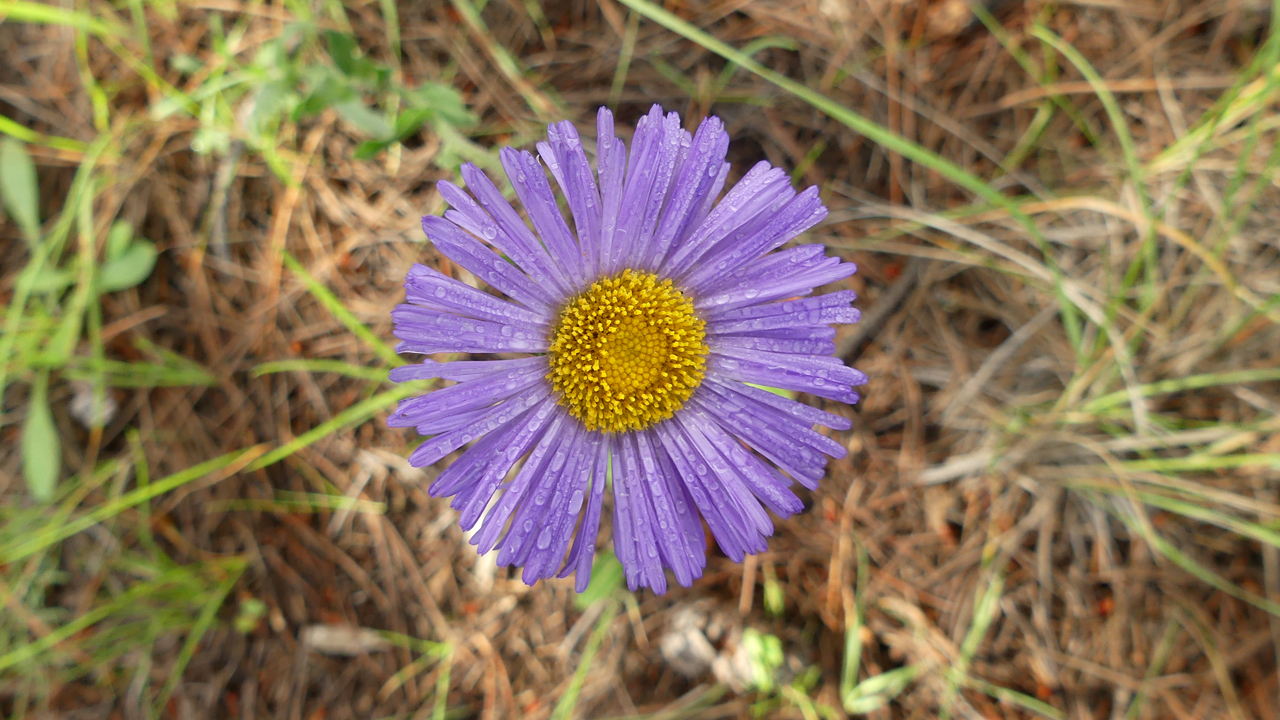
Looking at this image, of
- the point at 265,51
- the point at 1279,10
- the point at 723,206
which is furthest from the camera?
the point at 265,51

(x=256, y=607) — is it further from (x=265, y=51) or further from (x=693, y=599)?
(x=265, y=51)

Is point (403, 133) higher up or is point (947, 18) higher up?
point (947, 18)

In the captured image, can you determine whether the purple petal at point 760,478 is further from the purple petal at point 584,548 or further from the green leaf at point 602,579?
the green leaf at point 602,579

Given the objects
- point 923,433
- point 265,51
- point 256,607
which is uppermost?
point 265,51

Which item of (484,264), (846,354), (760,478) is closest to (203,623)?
(484,264)

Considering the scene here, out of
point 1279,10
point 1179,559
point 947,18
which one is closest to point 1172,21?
point 1279,10

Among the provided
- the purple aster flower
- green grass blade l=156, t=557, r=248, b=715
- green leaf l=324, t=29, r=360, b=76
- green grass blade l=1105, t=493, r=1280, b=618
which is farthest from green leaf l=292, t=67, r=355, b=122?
green grass blade l=1105, t=493, r=1280, b=618

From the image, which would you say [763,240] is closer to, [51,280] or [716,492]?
[716,492]
